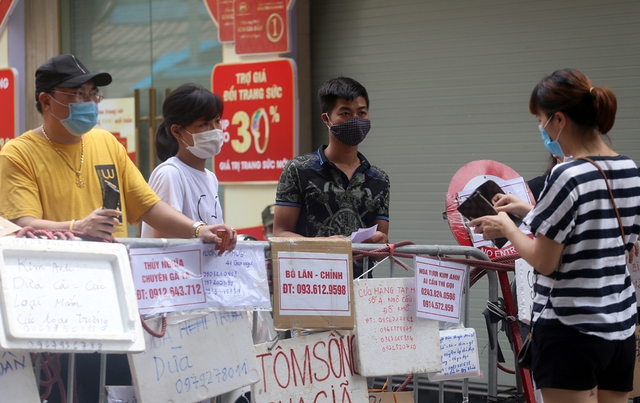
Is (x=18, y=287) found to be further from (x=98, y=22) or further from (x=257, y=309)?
(x=98, y=22)

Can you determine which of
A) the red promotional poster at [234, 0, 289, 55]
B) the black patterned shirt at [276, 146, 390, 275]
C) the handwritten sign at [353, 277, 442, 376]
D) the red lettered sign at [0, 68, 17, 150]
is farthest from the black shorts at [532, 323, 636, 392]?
the red lettered sign at [0, 68, 17, 150]

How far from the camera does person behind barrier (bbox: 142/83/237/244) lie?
4.01 meters

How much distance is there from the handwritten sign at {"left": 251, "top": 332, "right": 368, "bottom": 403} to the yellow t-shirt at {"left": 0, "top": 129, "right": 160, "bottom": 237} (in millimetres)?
902

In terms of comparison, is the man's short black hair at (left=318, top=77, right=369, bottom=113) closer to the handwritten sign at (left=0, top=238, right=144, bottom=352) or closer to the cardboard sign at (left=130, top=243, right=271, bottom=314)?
the cardboard sign at (left=130, top=243, right=271, bottom=314)

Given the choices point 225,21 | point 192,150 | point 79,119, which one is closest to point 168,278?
point 79,119

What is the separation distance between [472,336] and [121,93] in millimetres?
5382

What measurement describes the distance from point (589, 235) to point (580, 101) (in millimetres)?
511

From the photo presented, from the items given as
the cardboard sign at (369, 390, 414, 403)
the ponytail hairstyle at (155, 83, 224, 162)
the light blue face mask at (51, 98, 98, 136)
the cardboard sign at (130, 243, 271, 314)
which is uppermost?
the ponytail hairstyle at (155, 83, 224, 162)

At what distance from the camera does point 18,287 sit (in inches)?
101

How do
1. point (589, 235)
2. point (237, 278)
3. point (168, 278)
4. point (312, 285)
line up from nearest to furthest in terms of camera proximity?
1. point (589, 235)
2. point (168, 278)
3. point (237, 278)
4. point (312, 285)

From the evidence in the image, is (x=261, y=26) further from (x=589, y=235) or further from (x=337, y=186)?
(x=589, y=235)

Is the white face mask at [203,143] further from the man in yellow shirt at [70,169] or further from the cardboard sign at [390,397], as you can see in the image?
the cardboard sign at [390,397]

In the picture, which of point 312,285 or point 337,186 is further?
point 337,186

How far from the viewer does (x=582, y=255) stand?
2982mm
